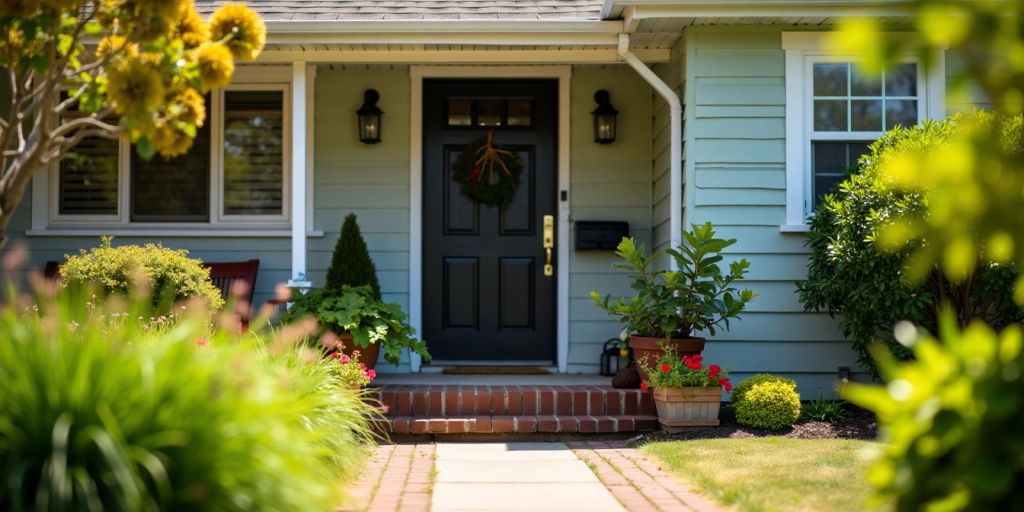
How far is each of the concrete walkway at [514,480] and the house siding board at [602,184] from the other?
189cm

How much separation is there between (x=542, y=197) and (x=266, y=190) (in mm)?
2095

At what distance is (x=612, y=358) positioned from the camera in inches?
294

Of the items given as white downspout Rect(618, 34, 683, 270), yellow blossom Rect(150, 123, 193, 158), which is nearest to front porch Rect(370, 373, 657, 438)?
white downspout Rect(618, 34, 683, 270)

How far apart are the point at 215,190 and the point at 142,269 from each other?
5.24 feet

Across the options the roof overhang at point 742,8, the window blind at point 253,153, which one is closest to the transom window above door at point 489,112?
the window blind at point 253,153

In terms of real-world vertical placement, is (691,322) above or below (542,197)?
below

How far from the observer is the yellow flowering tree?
3.26m

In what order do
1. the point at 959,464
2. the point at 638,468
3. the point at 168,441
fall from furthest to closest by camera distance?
the point at 638,468, the point at 168,441, the point at 959,464

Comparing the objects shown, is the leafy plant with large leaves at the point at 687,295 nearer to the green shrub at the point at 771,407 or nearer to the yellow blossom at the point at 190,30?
the green shrub at the point at 771,407

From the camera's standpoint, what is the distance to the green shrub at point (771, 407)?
575cm

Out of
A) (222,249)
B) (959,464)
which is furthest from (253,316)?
(959,464)

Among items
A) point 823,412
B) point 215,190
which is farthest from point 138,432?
point 215,190

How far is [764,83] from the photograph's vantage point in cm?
654

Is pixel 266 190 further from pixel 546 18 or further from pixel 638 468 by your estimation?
pixel 638 468
